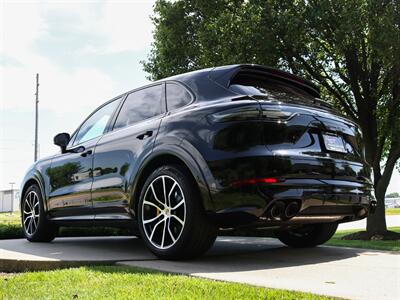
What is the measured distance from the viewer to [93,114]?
5.89 meters

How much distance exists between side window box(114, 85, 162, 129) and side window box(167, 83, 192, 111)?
5.4 inches

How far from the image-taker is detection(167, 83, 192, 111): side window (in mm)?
4379

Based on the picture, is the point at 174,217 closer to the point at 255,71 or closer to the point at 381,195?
the point at 255,71

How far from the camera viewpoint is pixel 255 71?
174 inches

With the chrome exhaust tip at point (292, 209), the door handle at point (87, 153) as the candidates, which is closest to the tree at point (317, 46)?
the door handle at point (87, 153)

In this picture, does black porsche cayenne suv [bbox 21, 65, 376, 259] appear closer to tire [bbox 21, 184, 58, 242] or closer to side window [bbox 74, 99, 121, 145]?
side window [bbox 74, 99, 121, 145]

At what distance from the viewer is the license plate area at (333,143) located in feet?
13.6

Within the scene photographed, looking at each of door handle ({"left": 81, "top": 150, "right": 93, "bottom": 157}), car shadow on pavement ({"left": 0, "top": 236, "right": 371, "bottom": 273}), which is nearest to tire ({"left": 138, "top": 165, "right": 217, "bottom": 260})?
car shadow on pavement ({"left": 0, "top": 236, "right": 371, "bottom": 273})

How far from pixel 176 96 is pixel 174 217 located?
1196 millimetres

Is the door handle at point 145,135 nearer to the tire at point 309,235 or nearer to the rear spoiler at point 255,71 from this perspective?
the rear spoiler at point 255,71

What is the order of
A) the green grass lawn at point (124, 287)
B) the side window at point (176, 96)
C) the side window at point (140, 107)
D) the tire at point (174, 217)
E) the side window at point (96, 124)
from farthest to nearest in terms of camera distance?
the side window at point (96, 124), the side window at point (140, 107), the side window at point (176, 96), the tire at point (174, 217), the green grass lawn at point (124, 287)

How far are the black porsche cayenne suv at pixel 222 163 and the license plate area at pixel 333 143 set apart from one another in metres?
0.01

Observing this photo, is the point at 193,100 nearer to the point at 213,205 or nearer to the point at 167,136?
the point at 167,136

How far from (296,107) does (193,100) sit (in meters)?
0.91
